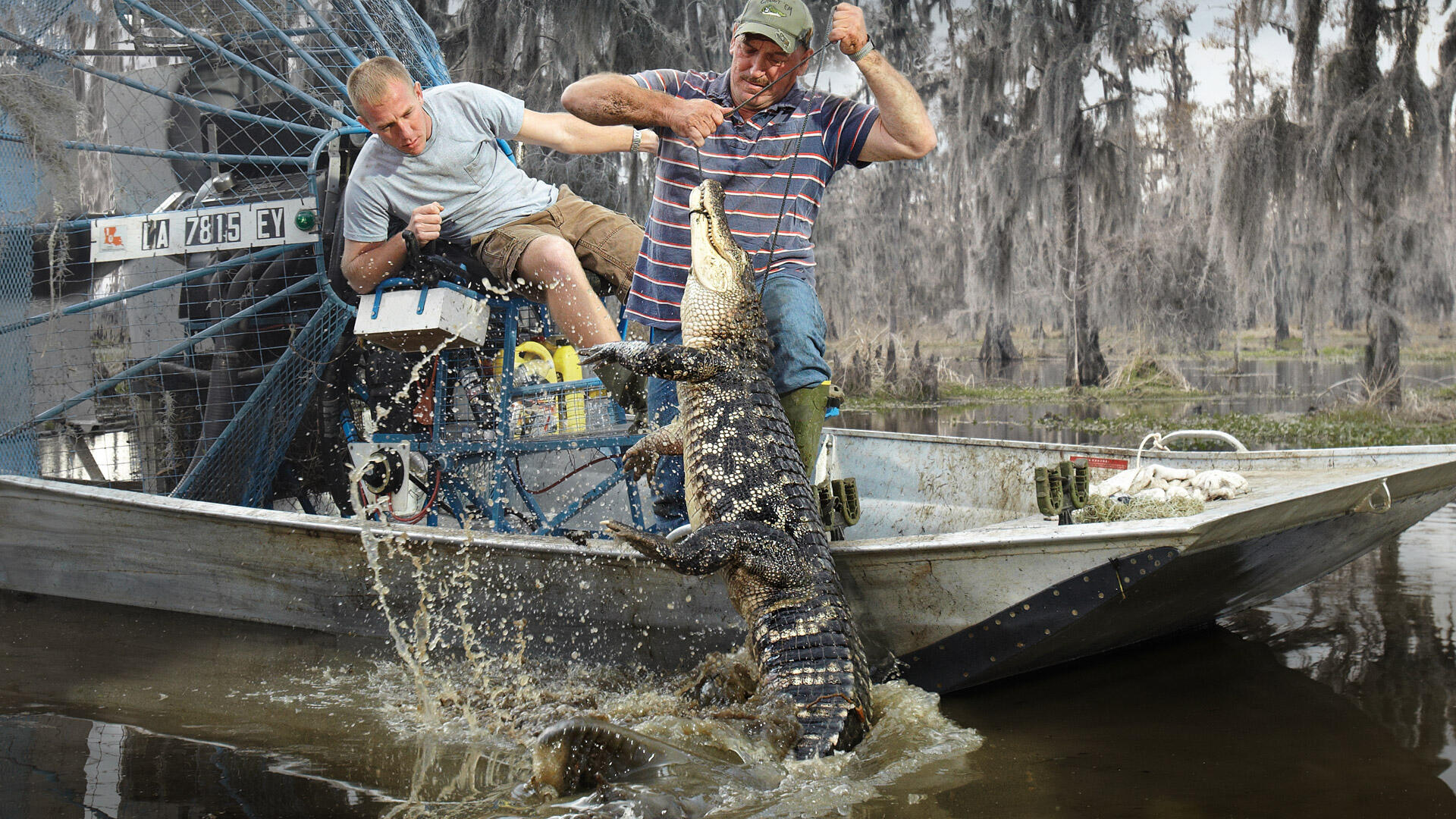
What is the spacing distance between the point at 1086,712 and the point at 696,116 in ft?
7.27

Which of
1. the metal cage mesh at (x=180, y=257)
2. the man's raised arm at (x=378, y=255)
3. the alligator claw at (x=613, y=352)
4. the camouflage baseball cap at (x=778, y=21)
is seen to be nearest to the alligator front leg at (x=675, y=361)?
the alligator claw at (x=613, y=352)

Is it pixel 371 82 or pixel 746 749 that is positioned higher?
pixel 371 82

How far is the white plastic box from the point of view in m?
3.67

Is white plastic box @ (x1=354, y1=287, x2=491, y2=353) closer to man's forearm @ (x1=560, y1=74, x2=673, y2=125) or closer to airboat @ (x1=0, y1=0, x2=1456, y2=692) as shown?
airboat @ (x1=0, y1=0, x2=1456, y2=692)

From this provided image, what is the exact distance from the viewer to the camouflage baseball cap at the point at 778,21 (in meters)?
2.81

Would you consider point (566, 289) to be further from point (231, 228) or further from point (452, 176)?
point (231, 228)

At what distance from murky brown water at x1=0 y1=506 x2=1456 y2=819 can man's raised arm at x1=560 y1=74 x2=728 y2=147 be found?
69.0 inches

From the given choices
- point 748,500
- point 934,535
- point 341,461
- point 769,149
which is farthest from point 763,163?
point 341,461

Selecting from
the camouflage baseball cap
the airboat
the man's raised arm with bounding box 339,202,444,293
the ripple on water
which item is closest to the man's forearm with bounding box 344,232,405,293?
the man's raised arm with bounding box 339,202,444,293

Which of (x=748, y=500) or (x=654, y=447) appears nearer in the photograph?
(x=748, y=500)

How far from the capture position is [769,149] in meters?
3.05

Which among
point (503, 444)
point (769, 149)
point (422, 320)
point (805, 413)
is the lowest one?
point (503, 444)

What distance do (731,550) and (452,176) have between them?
2238 millimetres

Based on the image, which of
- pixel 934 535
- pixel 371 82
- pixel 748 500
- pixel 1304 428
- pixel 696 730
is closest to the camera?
pixel 696 730
